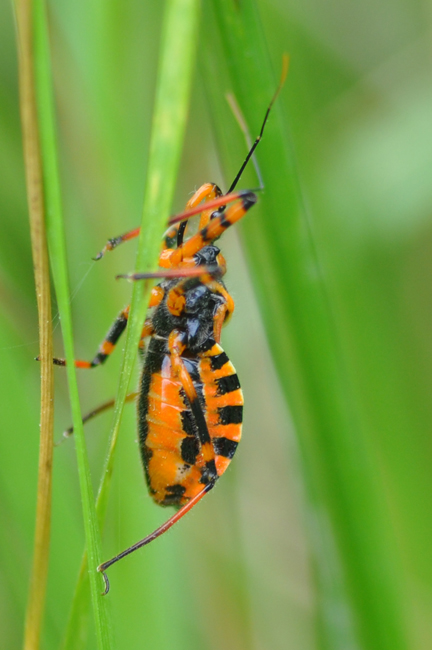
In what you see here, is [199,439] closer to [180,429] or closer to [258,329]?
[180,429]

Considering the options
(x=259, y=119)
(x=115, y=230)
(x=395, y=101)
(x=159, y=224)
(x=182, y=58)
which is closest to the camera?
(x=182, y=58)

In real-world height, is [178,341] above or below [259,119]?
below

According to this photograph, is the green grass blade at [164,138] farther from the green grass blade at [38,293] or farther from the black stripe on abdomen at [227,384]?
the black stripe on abdomen at [227,384]

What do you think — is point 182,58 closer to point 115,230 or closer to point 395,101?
point 115,230

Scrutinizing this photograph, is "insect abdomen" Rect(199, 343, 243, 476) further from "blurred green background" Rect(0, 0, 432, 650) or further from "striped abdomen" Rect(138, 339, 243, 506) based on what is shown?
"blurred green background" Rect(0, 0, 432, 650)

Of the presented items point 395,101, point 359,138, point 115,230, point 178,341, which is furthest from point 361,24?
point 178,341

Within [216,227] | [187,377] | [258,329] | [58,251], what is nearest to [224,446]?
[187,377]
